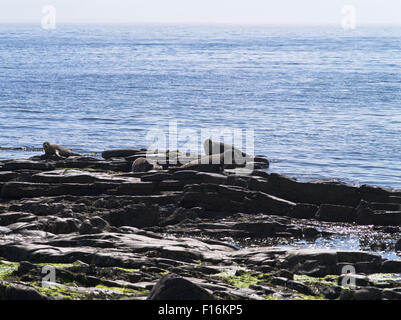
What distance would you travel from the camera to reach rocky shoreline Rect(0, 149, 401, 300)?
15523 mm

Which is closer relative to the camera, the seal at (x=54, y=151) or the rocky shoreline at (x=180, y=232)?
the rocky shoreline at (x=180, y=232)

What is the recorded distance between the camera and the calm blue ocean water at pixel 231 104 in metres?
40.0

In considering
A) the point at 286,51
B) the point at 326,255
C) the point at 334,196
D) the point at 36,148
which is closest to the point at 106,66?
the point at 286,51

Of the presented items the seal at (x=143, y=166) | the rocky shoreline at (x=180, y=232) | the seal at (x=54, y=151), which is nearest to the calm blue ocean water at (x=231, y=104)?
the seal at (x=54, y=151)

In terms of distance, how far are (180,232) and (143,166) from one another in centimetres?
711

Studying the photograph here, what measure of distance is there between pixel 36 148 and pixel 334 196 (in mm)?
20561

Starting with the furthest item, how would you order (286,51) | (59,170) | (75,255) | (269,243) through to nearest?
(286,51) → (59,170) → (269,243) → (75,255)

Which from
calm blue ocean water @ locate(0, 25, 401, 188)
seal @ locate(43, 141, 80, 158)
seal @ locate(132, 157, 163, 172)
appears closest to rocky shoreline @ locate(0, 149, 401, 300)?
seal @ locate(43, 141, 80, 158)

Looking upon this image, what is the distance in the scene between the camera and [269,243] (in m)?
21.5

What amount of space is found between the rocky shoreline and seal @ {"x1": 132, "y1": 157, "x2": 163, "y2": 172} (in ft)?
2.45

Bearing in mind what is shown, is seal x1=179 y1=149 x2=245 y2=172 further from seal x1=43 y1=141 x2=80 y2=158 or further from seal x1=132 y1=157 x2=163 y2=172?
seal x1=43 y1=141 x2=80 y2=158

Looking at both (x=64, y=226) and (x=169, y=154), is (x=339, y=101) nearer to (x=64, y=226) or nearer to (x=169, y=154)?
(x=169, y=154)

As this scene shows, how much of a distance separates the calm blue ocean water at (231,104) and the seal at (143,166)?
7.91m

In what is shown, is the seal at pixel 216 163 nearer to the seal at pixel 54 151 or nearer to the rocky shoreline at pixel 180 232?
the rocky shoreline at pixel 180 232
